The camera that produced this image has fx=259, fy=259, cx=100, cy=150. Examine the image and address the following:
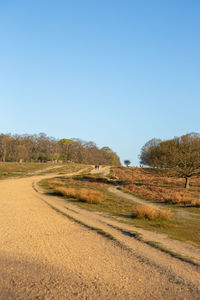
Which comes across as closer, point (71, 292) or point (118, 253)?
point (71, 292)

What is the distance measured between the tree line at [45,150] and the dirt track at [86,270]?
106 meters

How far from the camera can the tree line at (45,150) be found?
114 meters

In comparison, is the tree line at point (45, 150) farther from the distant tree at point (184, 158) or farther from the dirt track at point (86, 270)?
the dirt track at point (86, 270)

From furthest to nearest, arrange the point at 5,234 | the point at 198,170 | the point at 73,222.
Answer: the point at 198,170 < the point at 73,222 < the point at 5,234

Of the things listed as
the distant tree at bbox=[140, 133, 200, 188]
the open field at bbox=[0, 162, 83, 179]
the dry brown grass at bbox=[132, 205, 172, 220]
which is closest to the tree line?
the open field at bbox=[0, 162, 83, 179]

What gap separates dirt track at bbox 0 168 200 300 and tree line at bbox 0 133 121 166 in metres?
106

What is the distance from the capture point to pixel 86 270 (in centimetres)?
657

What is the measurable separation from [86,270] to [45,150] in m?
128

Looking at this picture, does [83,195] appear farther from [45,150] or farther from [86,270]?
[45,150]

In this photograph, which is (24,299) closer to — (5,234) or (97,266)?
(97,266)

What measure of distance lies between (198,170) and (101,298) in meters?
40.5

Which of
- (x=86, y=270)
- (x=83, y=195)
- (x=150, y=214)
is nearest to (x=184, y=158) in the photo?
(x=83, y=195)

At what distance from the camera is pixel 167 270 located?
6.67 m

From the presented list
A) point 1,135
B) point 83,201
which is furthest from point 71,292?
point 1,135
